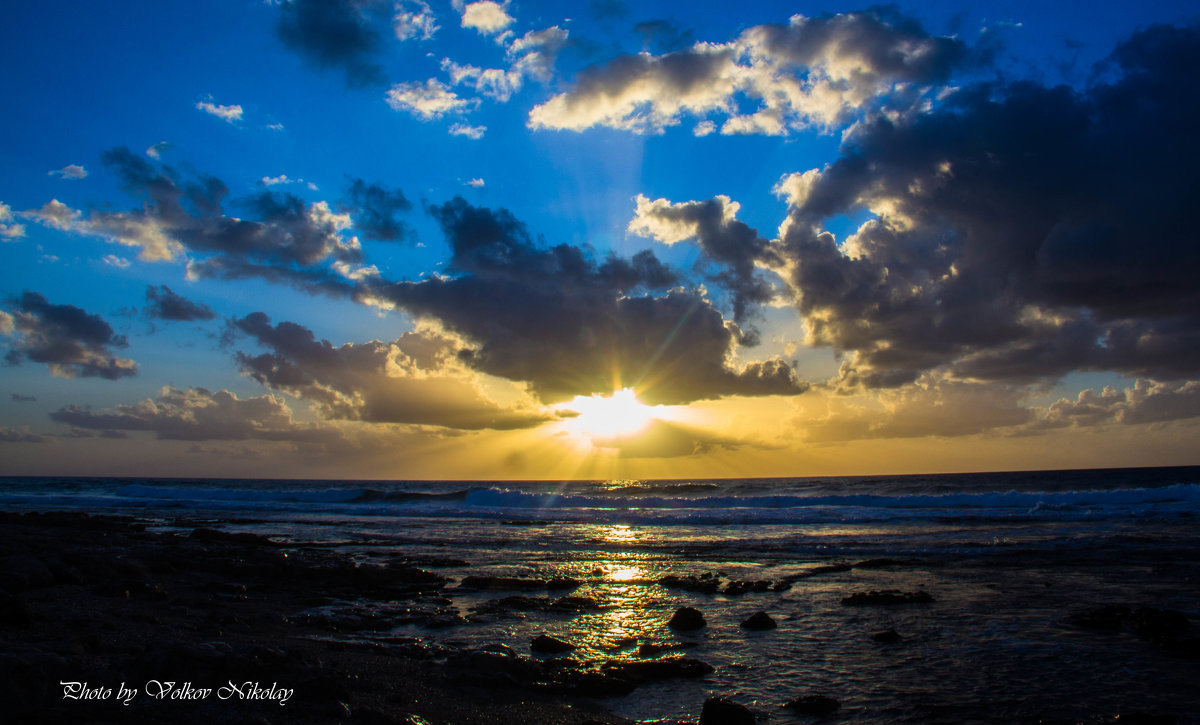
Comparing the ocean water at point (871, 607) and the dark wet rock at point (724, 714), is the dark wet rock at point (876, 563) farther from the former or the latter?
the dark wet rock at point (724, 714)

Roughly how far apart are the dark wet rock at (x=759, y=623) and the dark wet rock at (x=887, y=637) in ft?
5.84

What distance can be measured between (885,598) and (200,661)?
13025 millimetres

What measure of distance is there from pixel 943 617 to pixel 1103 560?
11.4 metres

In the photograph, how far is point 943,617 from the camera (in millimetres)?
12344

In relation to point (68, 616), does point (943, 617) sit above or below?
→ below

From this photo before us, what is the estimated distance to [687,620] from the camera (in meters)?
11.7

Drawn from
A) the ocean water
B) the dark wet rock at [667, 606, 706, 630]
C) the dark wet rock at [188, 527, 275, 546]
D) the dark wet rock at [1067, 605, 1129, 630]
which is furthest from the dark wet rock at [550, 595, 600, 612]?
the dark wet rock at [188, 527, 275, 546]

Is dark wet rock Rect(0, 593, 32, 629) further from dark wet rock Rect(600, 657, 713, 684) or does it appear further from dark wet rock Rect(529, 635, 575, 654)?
dark wet rock Rect(600, 657, 713, 684)

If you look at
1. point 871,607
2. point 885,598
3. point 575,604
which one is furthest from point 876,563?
point 575,604

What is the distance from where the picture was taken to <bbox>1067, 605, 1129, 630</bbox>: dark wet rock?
37.1 feet

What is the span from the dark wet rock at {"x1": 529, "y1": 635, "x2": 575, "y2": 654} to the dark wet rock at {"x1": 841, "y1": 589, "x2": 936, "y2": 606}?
7019mm

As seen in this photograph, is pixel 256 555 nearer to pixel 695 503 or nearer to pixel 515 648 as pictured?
pixel 515 648

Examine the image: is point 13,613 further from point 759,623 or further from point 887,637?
point 887,637

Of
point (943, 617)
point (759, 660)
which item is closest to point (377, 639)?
point (759, 660)
